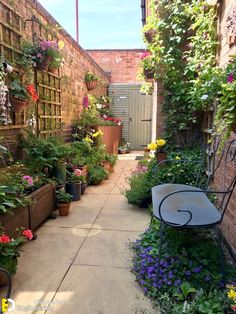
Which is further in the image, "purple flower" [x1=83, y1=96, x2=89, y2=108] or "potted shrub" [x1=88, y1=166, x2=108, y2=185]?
"purple flower" [x1=83, y1=96, x2=89, y2=108]

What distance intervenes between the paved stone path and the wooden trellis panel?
1.31 m

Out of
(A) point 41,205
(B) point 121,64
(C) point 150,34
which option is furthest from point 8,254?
(B) point 121,64

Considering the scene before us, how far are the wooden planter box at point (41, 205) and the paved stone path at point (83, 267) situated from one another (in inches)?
5.1

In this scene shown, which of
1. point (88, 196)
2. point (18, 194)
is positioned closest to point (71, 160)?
point (88, 196)

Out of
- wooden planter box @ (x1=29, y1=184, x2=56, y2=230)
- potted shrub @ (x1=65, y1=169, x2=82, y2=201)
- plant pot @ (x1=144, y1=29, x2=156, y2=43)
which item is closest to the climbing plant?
plant pot @ (x1=144, y1=29, x2=156, y2=43)

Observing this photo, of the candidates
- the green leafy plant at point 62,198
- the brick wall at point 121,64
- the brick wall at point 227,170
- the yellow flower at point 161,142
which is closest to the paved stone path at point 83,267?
the green leafy plant at point 62,198

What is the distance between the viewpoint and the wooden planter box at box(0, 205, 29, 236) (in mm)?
1861

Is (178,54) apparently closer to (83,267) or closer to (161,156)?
(161,156)

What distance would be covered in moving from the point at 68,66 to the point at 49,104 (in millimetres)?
1188

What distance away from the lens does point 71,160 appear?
393cm

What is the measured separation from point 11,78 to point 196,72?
89.2 inches

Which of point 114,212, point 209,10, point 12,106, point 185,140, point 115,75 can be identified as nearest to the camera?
point 12,106

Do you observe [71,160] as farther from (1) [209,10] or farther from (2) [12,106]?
(1) [209,10]

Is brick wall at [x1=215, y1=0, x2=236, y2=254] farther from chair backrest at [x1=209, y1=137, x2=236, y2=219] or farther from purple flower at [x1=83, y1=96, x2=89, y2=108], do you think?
purple flower at [x1=83, y1=96, x2=89, y2=108]
